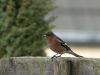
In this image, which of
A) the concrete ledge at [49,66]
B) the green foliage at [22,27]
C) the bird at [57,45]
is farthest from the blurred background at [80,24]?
the concrete ledge at [49,66]

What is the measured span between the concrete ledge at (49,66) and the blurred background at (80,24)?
9062mm

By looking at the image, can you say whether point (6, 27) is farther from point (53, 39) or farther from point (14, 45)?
point (53, 39)

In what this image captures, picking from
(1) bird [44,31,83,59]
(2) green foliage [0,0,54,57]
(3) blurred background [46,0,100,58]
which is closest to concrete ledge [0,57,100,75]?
(1) bird [44,31,83,59]

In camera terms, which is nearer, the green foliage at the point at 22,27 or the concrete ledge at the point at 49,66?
the concrete ledge at the point at 49,66

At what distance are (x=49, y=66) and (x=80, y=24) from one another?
35.1ft

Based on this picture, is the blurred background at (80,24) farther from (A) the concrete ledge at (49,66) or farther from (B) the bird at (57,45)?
(A) the concrete ledge at (49,66)

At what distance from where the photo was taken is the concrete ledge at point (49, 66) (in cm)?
542

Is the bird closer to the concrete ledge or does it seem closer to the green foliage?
the green foliage

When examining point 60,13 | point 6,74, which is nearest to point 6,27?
point 6,74

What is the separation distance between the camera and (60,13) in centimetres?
1638

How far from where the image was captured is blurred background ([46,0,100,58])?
1523 cm

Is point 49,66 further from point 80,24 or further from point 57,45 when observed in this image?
point 80,24

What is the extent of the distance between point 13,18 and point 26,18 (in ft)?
0.65

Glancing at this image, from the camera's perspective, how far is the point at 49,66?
558cm
